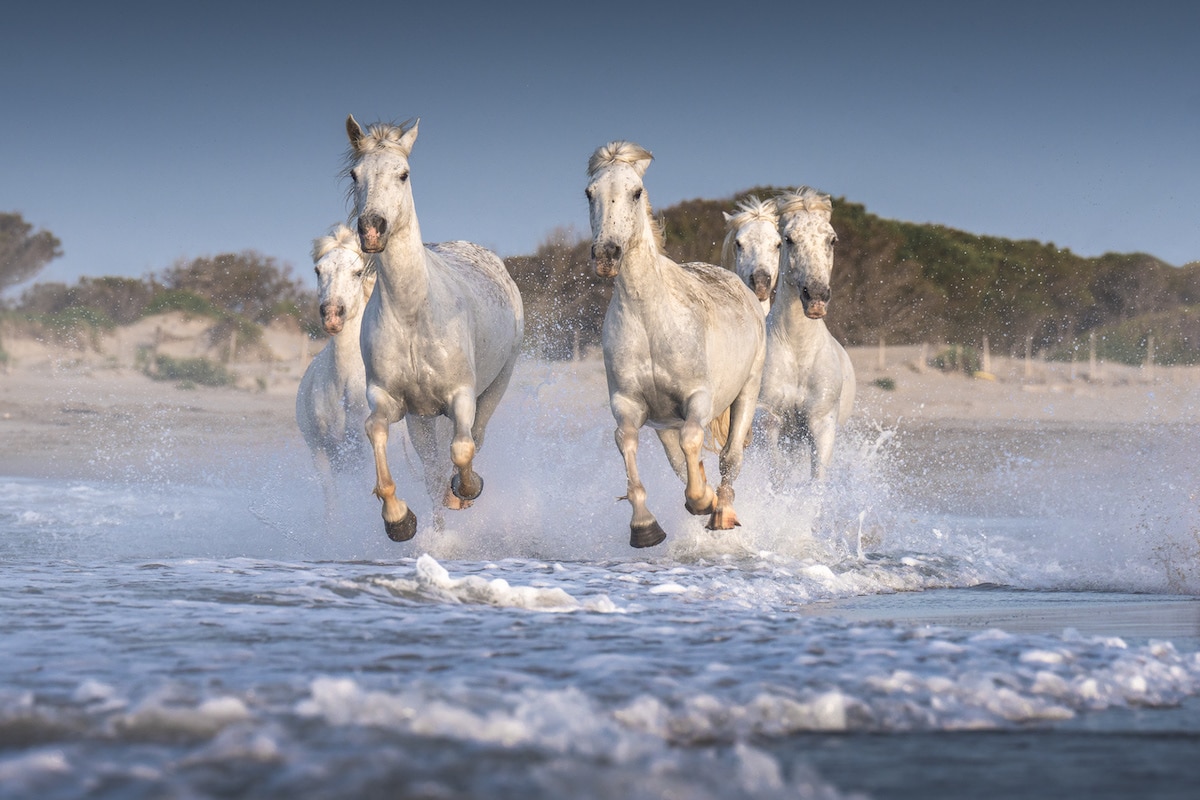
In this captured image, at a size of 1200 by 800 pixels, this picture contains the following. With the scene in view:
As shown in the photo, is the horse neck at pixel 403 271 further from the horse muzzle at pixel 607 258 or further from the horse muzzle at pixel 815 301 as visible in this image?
the horse muzzle at pixel 815 301

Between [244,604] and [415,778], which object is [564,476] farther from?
[415,778]

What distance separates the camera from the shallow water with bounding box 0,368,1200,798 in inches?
108

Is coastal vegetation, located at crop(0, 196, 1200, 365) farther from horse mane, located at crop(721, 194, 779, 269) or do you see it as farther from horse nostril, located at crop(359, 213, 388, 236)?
horse nostril, located at crop(359, 213, 388, 236)

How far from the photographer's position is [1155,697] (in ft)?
11.4

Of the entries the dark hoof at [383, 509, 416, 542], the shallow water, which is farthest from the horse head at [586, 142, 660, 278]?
the dark hoof at [383, 509, 416, 542]

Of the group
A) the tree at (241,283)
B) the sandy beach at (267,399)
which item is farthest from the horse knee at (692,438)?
the tree at (241,283)

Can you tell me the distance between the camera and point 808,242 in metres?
8.05

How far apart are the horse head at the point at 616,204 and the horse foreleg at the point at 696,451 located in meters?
0.87

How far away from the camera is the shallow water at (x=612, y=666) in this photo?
2.75 meters

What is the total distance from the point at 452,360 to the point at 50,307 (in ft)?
126

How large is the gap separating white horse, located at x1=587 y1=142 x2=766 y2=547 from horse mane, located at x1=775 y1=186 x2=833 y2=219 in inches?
50.8

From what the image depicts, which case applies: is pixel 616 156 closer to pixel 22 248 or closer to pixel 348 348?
pixel 348 348

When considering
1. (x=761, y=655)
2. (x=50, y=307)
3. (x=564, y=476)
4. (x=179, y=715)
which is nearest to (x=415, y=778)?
(x=179, y=715)

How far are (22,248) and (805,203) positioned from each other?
44580mm
